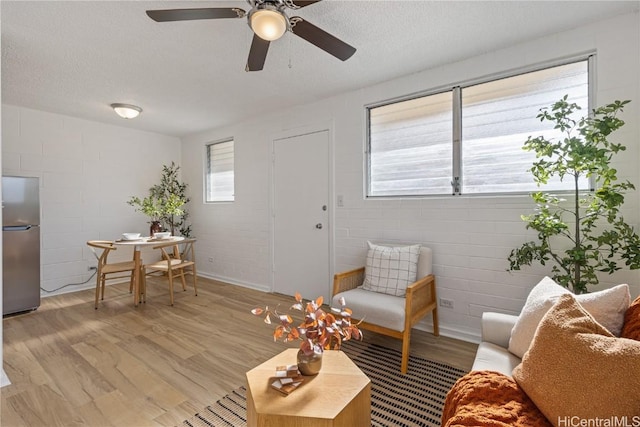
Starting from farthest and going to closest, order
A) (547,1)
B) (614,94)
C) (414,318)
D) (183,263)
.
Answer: (183,263) → (414,318) → (614,94) → (547,1)

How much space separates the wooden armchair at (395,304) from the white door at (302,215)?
2.98ft

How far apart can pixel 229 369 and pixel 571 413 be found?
1.96m

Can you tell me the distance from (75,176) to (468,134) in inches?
198

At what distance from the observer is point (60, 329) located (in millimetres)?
2828

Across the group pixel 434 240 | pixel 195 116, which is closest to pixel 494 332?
pixel 434 240

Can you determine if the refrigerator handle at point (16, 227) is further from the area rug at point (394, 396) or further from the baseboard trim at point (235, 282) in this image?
the area rug at point (394, 396)

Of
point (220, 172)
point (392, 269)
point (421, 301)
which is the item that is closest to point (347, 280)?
point (392, 269)

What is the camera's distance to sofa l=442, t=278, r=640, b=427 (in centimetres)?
85

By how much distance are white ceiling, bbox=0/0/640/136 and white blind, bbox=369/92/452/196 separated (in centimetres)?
35

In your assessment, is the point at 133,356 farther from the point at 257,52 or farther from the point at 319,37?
the point at 319,37

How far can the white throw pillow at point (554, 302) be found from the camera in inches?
45.1

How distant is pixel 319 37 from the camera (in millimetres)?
1781

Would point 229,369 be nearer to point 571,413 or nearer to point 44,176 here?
point 571,413

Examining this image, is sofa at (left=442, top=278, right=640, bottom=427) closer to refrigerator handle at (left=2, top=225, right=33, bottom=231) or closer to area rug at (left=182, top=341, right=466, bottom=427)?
area rug at (left=182, top=341, right=466, bottom=427)
